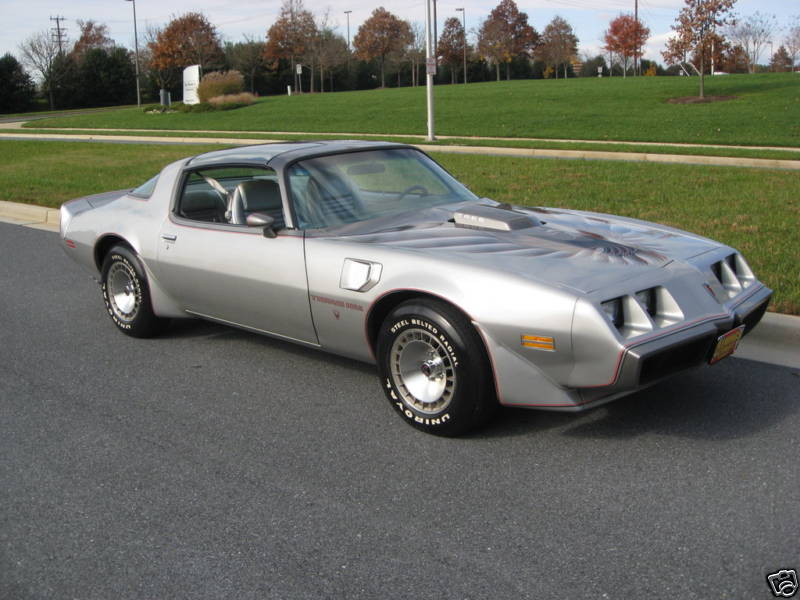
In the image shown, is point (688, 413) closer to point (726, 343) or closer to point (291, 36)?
point (726, 343)

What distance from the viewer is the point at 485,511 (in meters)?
3.46

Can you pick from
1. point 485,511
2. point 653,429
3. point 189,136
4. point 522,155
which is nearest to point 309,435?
point 485,511

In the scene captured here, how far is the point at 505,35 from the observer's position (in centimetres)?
7119

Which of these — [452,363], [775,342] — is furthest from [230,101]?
[452,363]

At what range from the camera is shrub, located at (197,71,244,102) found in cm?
4447

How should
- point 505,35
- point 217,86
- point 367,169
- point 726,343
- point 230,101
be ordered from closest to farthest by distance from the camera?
1. point 726,343
2. point 367,169
3. point 230,101
4. point 217,86
5. point 505,35

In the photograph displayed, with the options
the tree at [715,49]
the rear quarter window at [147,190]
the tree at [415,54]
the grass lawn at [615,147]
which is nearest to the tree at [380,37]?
the tree at [415,54]

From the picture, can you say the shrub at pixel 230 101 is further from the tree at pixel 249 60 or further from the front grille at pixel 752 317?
the front grille at pixel 752 317

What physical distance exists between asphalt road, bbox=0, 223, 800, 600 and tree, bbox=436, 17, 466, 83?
2850 inches

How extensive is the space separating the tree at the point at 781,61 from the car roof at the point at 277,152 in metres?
76.8

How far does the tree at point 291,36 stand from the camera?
6919 centimetres

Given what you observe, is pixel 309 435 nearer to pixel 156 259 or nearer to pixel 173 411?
pixel 173 411

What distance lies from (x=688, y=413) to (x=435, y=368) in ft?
4.44

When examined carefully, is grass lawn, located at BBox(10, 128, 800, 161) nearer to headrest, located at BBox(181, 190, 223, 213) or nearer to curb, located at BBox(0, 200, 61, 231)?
curb, located at BBox(0, 200, 61, 231)
